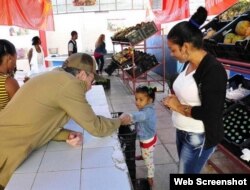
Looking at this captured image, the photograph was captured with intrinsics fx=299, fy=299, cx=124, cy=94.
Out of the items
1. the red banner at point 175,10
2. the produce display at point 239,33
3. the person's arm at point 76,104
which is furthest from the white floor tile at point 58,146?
the red banner at point 175,10

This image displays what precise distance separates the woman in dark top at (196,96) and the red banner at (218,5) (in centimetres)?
287

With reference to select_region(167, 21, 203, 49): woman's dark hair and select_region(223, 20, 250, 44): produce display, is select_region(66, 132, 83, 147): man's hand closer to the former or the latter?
select_region(167, 21, 203, 49): woman's dark hair

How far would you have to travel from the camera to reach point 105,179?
162 cm

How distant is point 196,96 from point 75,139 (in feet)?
2.98

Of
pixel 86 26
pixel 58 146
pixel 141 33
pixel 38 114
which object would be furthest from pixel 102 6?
pixel 38 114

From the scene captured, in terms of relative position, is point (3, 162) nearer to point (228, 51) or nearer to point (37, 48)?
point (228, 51)

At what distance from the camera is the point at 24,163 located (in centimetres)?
189

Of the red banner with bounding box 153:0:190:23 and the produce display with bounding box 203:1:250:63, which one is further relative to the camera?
the red banner with bounding box 153:0:190:23

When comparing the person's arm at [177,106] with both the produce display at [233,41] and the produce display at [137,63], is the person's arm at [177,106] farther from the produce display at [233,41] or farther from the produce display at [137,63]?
the produce display at [137,63]

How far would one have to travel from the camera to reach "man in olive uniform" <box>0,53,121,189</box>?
6.20ft

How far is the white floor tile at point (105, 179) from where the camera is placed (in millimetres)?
1542

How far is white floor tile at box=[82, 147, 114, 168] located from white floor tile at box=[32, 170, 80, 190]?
0.40 ft

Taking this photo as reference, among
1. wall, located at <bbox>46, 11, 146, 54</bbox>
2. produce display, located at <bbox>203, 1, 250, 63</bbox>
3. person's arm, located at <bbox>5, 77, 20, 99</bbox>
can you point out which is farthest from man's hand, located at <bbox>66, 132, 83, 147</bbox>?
wall, located at <bbox>46, 11, 146, 54</bbox>

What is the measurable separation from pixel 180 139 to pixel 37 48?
23.8 ft
